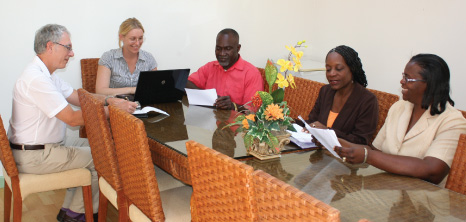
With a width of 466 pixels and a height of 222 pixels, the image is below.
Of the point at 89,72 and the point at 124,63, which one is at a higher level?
the point at 124,63

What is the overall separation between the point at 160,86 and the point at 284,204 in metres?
1.98

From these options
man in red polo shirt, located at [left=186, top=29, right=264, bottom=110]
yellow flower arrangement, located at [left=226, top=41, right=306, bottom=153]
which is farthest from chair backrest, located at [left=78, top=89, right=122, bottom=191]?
man in red polo shirt, located at [left=186, top=29, right=264, bottom=110]

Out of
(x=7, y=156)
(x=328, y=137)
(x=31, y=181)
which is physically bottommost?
(x=31, y=181)

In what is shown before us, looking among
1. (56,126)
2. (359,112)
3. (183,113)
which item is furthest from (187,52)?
(359,112)

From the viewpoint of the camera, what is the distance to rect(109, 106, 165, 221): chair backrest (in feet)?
6.04

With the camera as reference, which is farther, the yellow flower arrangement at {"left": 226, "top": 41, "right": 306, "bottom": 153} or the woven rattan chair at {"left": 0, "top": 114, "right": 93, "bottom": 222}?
the woven rattan chair at {"left": 0, "top": 114, "right": 93, "bottom": 222}

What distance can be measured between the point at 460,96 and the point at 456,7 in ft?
2.15

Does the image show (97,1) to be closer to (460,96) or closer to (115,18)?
(115,18)

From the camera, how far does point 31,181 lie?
2473mm

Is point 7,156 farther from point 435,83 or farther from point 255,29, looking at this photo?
point 255,29

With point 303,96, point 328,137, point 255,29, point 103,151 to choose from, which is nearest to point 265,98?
point 328,137

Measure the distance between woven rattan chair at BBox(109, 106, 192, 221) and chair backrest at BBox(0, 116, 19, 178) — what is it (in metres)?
0.66

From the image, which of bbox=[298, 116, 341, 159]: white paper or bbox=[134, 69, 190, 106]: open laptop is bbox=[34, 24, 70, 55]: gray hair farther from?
bbox=[298, 116, 341, 159]: white paper

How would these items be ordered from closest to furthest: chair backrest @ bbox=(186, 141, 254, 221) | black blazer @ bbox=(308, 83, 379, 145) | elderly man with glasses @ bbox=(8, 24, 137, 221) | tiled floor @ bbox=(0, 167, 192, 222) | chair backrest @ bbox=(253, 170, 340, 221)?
chair backrest @ bbox=(253, 170, 340, 221) < chair backrest @ bbox=(186, 141, 254, 221) < tiled floor @ bbox=(0, 167, 192, 222) < black blazer @ bbox=(308, 83, 379, 145) < elderly man with glasses @ bbox=(8, 24, 137, 221)
